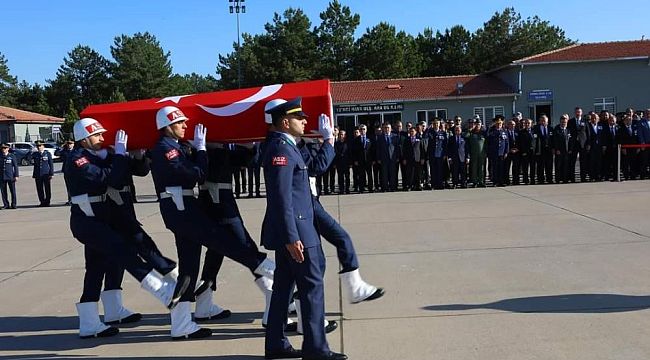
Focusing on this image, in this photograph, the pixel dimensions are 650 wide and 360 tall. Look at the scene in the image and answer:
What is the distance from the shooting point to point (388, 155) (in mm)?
15820

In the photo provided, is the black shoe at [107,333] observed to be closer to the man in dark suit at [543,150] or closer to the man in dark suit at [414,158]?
the man in dark suit at [414,158]

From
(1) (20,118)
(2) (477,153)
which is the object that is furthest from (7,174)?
(1) (20,118)

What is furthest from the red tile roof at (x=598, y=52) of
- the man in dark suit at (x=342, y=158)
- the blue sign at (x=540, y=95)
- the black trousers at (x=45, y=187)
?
the black trousers at (x=45, y=187)

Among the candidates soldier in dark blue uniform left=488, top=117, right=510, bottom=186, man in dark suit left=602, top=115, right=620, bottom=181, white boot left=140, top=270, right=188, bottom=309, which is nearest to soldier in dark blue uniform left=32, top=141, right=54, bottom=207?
soldier in dark blue uniform left=488, top=117, right=510, bottom=186

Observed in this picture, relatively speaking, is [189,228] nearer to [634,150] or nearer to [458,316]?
[458,316]

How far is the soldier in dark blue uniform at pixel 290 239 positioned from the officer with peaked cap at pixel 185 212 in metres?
0.80

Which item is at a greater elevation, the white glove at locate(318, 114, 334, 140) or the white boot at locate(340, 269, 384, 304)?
the white glove at locate(318, 114, 334, 140)

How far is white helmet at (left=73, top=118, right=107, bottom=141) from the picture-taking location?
202 inches

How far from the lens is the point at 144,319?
18.6ft

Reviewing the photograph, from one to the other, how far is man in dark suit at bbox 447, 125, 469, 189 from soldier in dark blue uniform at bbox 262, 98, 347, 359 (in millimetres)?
11932

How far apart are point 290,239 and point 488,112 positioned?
3674 cm

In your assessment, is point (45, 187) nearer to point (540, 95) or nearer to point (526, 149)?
point (526, 149)

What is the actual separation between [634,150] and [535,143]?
2542 mm

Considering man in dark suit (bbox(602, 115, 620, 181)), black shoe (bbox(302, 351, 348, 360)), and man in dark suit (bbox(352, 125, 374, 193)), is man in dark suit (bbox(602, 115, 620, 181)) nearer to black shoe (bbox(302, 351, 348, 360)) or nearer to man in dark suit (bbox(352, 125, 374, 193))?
man in dark suit (bbox(352, 125, 374, 193))
